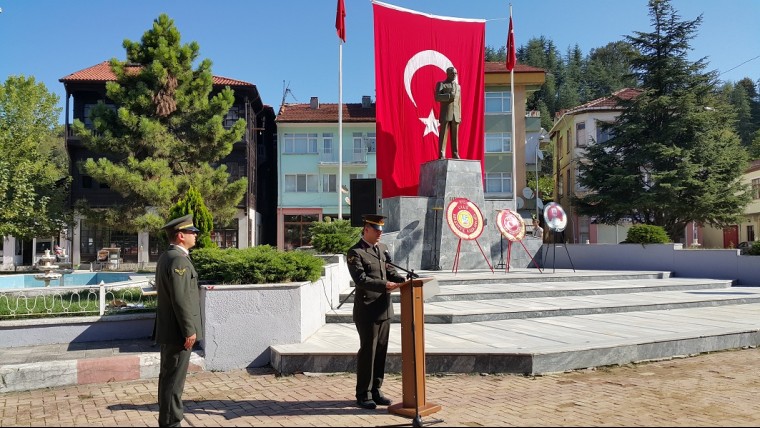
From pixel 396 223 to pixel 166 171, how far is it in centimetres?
1200

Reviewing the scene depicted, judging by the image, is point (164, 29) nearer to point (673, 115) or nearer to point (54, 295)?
point (54, 295)

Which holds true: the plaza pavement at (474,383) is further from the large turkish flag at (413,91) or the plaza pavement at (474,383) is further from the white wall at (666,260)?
the large turkish flag at (413,91)

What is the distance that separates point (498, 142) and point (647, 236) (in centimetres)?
2254

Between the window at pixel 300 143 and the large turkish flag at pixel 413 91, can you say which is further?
the window at pixel 300 143

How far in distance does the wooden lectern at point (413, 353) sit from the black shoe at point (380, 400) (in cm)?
30

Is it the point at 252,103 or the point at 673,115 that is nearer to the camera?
the point at 673,115

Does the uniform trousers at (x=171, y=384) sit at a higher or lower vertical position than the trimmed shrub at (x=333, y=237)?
lower

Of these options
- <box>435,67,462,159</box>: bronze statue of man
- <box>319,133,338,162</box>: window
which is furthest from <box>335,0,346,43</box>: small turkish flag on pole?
<box>319,133,338,162</box>: window

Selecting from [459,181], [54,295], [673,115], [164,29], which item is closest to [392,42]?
[459,181]

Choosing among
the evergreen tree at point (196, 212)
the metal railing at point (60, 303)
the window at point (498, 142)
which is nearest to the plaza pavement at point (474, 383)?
the metal railing at point (60, 303)

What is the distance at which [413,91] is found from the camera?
20469mm

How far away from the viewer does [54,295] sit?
350 inches

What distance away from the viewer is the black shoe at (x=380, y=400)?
5594 millimetres

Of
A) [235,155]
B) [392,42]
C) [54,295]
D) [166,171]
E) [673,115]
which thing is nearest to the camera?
Result: [54,295]
